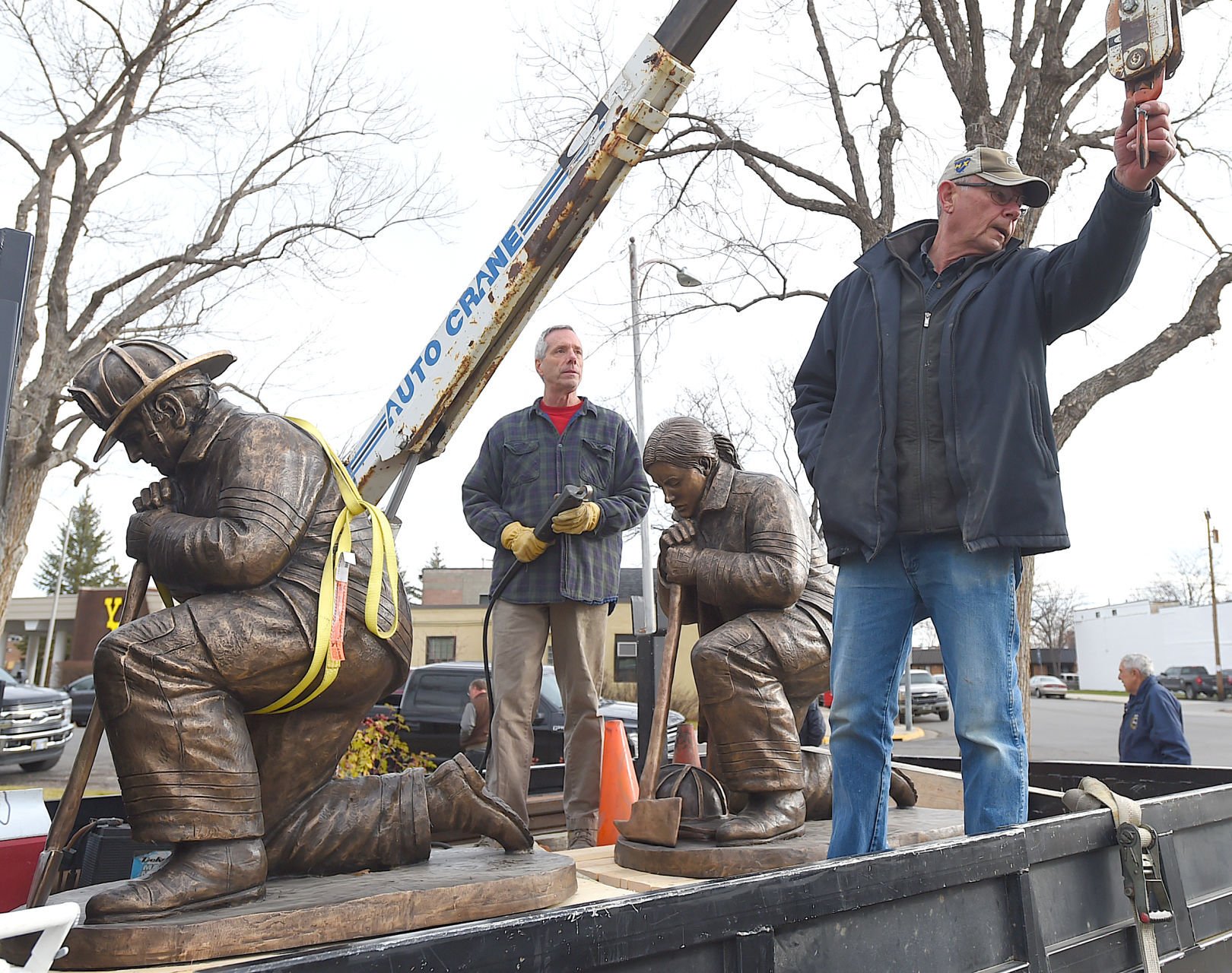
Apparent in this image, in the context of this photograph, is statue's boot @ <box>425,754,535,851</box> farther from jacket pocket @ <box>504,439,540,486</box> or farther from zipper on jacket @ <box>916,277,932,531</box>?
jacket pocket @ <box>504,439,540,486</box>

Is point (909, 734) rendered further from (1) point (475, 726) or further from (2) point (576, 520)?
(2) point (576, 520)

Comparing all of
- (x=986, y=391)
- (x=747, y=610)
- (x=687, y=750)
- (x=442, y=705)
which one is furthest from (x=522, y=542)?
(x=442, y=705)

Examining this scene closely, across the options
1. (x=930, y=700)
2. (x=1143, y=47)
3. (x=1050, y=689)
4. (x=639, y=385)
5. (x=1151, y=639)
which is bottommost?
(x=1050, y=689)

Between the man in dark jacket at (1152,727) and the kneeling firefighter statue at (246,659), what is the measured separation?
22.9ft

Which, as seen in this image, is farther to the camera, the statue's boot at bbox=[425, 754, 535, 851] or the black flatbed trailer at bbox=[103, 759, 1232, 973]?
the statue's boot at bbox=[425, 754, 535, 851]

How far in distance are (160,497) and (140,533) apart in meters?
0.12

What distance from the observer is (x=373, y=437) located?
4664 mm

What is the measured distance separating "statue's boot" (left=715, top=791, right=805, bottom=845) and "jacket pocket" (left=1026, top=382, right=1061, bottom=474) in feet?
4.18

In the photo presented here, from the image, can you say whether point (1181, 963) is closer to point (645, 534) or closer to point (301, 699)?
point (301, 699)

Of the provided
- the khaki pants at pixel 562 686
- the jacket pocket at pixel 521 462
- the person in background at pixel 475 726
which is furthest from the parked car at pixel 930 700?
the jacket pocket at pixel 521 462

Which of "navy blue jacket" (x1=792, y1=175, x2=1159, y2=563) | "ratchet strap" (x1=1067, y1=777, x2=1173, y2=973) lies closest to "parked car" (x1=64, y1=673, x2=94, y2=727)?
"navy blue jacket" (x1=792, y1=175, x2=1159, y2=563)

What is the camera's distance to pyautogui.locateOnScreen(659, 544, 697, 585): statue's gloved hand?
3408 mm

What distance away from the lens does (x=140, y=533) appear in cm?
240

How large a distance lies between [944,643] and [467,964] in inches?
66.1
